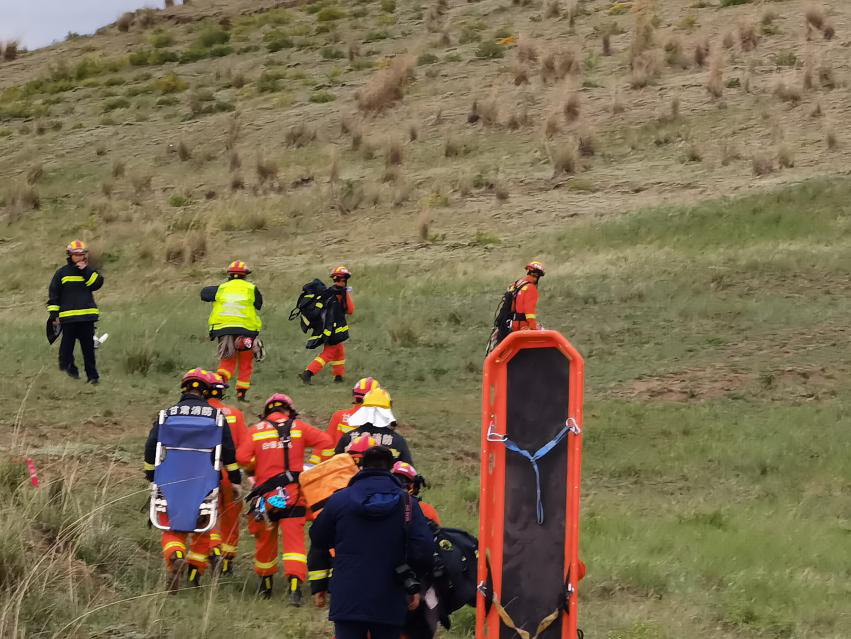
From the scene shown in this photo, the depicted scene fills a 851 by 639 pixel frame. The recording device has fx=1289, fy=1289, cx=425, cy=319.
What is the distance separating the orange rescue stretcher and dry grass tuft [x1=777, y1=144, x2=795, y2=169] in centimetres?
2172

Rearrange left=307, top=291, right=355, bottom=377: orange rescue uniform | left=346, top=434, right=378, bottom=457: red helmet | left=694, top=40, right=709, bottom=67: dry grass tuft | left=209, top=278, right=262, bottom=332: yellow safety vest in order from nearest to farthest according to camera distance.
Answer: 1. left=346, top=434, right=378, bottom=457: red helmet
2. left=209, top=278, right=262, bottom=332: yellow safety vest
3. left=307, top=291, right=355, bottom=377: orange rescue uniform
4. left=694, top=40, right=709, bottom=67: dry grass tuft

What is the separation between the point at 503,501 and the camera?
6559 mm

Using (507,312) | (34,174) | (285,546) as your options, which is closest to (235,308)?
(507,312)

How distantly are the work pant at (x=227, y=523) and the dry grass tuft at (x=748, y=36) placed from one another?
28452 mm

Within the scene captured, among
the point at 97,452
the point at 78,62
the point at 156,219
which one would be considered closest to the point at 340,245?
the point at 156,219

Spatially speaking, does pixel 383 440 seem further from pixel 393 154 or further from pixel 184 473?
pixel 393 154

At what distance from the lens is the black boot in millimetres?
8680

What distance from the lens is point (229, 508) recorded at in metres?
9.20

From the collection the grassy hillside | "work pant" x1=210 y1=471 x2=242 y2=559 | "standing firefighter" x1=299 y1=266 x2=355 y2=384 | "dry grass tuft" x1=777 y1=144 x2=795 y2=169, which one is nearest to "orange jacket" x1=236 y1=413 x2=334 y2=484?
"work pant" x1=210 y1=471 x2=242 y2=559

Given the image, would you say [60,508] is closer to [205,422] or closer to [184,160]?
[205,422]

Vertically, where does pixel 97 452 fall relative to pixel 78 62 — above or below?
below

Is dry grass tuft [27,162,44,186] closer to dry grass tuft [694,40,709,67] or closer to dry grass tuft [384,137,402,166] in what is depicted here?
A: dry grass tuft [384,137,402,166]

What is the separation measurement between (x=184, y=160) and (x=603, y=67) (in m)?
11.7

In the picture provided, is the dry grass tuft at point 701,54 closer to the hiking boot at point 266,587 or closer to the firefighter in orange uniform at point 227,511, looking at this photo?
the firefighter in orange uniform at point 227,511
